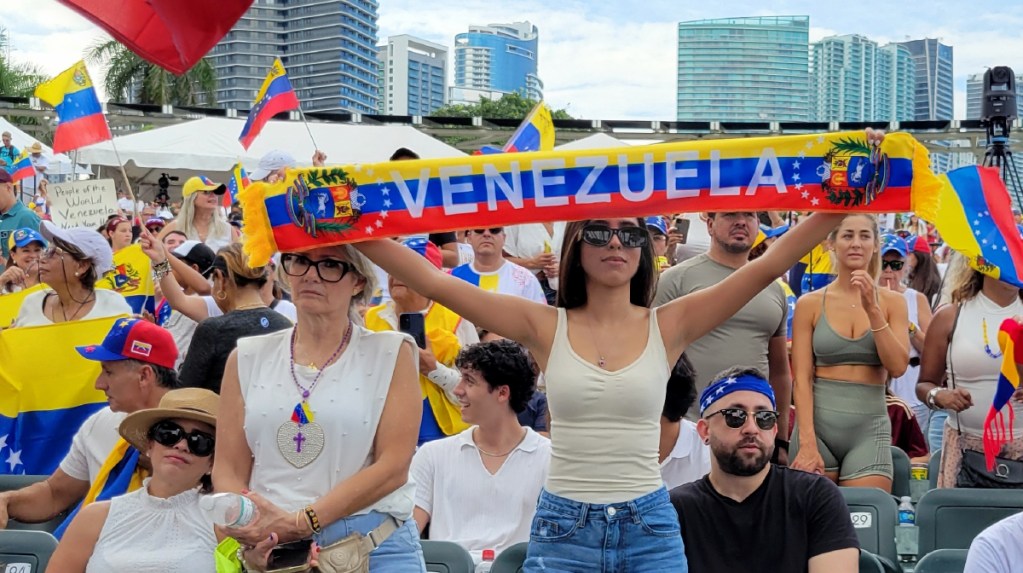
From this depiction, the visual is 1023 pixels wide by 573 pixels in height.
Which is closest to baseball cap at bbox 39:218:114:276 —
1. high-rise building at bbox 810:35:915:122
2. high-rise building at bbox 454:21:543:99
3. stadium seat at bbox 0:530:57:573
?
stadium seat at bbox 0:530:57:573

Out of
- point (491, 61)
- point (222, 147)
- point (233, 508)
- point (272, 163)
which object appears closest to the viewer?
point (233, 508)

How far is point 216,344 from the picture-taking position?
5.00 metres

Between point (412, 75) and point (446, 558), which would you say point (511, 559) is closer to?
point (446, 558)

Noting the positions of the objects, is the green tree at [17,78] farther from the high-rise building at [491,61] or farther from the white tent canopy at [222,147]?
the high-rise building at [491,61]

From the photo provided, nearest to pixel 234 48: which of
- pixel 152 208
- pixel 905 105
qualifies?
pixel 152 208

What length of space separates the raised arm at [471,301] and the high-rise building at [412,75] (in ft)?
306

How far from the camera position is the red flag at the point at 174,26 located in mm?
2275

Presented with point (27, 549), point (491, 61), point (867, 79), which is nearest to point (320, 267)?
point (27, 549)

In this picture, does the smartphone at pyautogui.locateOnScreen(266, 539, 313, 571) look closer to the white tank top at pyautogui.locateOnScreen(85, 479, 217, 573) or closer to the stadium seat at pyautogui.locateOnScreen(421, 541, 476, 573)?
the white tank top at pyautogui.locateOnScreen(85, 479, 217, 573)

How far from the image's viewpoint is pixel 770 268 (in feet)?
10.8

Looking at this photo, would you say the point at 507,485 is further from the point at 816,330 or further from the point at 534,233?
the point at 534,233

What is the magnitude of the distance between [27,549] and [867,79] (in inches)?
5173

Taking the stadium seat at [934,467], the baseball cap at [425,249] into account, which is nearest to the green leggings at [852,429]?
the stadium seat at [934,467]

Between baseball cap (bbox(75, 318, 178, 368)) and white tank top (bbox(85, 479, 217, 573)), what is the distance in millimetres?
879
